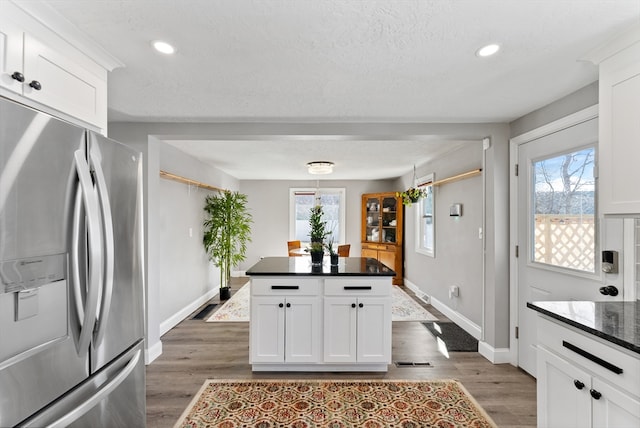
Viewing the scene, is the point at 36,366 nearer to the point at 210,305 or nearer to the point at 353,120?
the point at 353,120

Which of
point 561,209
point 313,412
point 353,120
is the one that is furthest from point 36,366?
point 561,209

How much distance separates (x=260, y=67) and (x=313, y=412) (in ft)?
7.87

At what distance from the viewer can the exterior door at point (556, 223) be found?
2238 mm

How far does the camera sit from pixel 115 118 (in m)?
2.92

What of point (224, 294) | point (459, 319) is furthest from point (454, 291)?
point (224, 294)

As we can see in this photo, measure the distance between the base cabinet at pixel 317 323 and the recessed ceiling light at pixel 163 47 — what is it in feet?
5.95

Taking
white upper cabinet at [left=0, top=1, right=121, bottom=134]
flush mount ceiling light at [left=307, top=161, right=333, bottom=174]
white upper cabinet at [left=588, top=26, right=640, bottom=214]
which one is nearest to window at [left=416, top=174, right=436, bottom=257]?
flush mount ceiling light at [left=307, top=161, right=333, bottom=174]

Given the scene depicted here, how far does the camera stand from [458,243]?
417cm

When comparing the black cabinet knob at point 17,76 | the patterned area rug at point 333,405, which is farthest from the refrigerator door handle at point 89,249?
the patterned area rug at point 333,405

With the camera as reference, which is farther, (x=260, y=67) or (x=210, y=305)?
(x=210, y=305)

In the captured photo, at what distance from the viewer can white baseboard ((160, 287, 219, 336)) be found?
3.82 metres

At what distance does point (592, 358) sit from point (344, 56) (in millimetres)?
1907

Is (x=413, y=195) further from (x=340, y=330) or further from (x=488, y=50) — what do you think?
(x=488, y=50)

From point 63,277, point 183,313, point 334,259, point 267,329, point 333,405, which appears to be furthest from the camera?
point 183,313
